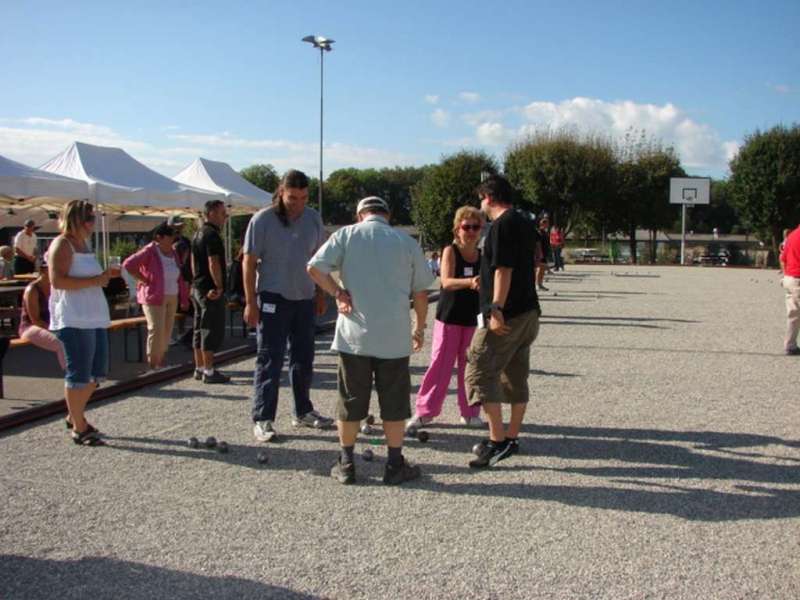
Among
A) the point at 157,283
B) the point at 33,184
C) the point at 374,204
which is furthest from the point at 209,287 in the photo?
the point at 33,184

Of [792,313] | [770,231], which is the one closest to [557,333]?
[792,313]

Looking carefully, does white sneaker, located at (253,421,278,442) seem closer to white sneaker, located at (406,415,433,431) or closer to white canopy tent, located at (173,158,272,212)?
white sneaker, located at (406,415,433,431)

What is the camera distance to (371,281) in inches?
181

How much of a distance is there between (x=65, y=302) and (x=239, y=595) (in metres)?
3.04

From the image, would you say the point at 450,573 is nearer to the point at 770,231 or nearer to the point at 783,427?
the point at 783,427

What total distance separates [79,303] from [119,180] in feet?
32.8

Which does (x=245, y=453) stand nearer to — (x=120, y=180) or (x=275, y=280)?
(x=275, y=280)

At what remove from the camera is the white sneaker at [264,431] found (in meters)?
5.66

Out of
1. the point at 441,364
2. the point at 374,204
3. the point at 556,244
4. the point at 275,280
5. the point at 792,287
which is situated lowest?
the point at 441,364

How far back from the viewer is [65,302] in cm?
540

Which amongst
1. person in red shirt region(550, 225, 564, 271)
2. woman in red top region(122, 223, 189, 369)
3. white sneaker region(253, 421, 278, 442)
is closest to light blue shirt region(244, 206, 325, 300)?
white sneaker region(253, 421, 278, 442)

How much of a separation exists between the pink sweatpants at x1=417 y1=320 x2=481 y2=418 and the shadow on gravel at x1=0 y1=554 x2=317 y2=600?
9.44 feet

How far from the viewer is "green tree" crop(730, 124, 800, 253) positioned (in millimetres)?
44812

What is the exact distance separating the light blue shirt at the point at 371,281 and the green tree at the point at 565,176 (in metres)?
45.7
